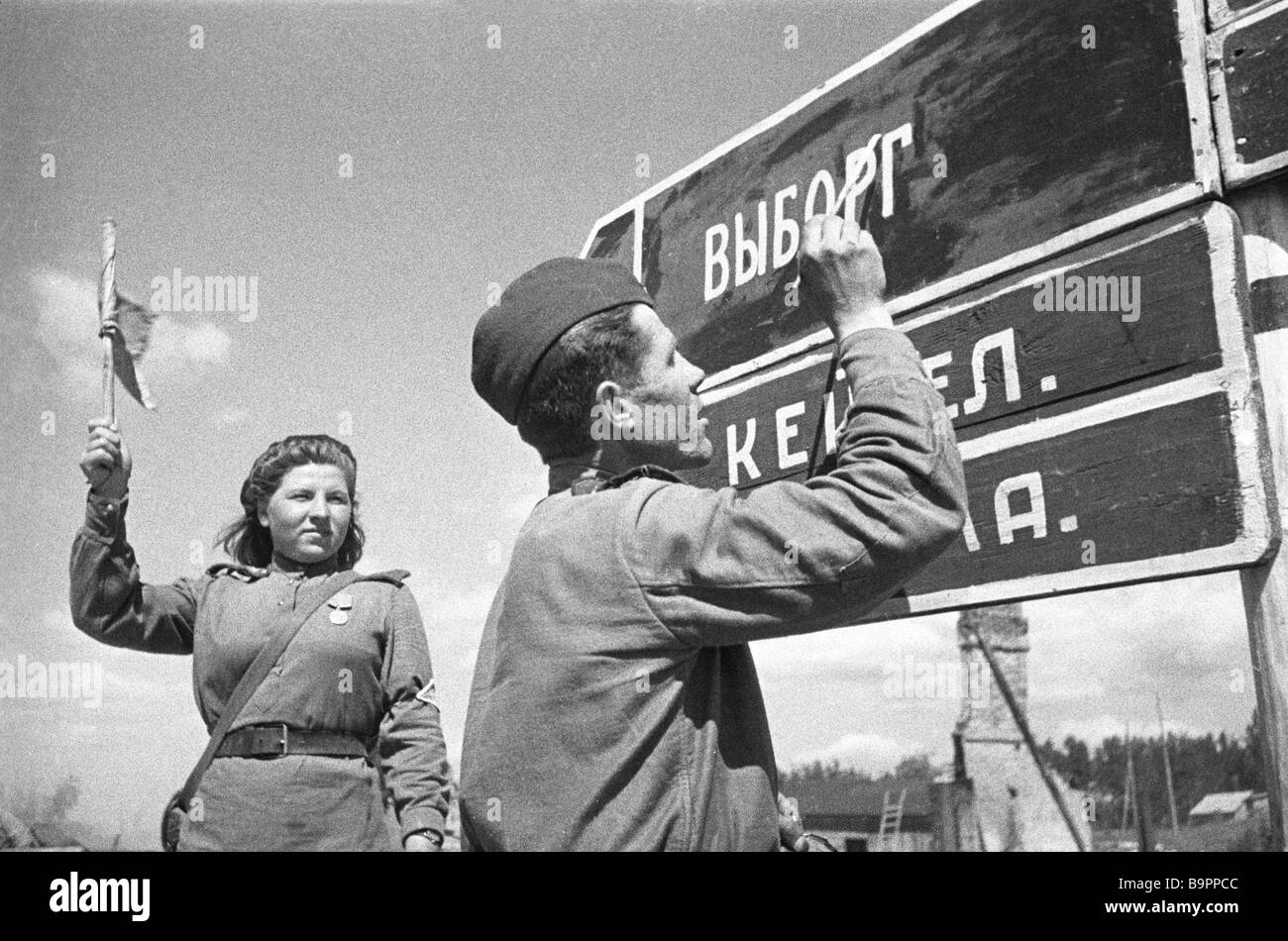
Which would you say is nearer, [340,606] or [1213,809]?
[340,606]

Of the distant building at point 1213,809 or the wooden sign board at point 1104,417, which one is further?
the distant building at point 1213,809

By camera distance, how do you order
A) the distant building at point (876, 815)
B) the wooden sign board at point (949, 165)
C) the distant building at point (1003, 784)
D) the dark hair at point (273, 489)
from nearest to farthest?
the wooden sign board at point (949, 165)
the dark hair at point (273, 489)
the distant building at point (876, 815)
the distant building at point (1003, 784)

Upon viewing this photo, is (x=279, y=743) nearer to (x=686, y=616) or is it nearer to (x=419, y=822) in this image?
(x=419, y=822)

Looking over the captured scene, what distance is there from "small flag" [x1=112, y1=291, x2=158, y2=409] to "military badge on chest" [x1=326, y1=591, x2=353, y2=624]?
42 centimetres

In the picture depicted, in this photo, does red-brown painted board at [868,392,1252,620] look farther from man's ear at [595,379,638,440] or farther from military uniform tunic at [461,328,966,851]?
man's ear at [595,379,638,440]

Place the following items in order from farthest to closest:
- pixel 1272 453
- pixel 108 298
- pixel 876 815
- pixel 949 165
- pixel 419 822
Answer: pixel 876 815, pixel 108 298, pixel 419 822, pixel 949 165, pixel 1272 453

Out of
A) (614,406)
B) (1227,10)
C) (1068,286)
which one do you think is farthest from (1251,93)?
(614,406)

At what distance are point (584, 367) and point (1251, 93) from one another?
0.75 meters

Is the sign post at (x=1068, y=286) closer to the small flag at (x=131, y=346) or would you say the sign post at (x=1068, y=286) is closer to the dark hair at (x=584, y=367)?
the dark hair at (x=584, y=367)

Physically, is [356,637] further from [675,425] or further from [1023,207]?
[1023,207]

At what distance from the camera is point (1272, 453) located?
1257 millimetres

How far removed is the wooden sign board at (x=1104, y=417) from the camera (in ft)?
4.18

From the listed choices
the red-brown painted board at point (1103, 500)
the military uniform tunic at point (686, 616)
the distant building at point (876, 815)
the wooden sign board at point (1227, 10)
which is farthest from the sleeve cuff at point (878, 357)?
the distant building at point (876, 815)

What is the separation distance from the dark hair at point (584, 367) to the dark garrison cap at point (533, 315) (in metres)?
0.01
